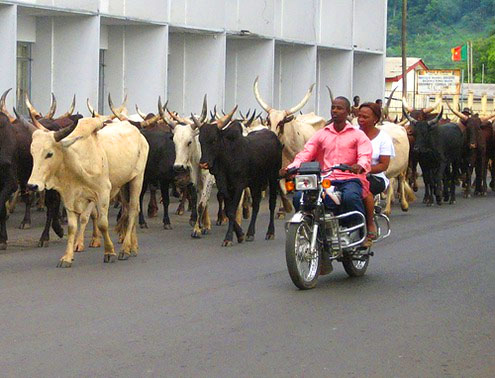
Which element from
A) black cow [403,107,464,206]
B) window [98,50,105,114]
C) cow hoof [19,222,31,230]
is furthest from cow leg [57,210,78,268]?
window [98,50,105,114]

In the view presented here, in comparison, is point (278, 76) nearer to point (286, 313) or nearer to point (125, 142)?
point (125, 142)

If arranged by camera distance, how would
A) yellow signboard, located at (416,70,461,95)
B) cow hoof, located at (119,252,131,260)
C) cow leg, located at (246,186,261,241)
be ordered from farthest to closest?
yellow signboard, located at (416,70,461,95), cow leg, located at (246,186,261,241), cow hoof, located at (119,252,131,260)

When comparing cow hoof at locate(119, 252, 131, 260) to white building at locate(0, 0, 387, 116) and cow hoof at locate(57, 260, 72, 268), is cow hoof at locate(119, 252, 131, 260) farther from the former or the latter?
white building at locate(0, 0, 387, 116)

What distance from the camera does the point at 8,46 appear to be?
2298 cm

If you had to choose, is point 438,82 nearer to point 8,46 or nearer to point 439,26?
point 8,46

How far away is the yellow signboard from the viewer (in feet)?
153

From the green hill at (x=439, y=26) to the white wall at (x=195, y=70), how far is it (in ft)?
239

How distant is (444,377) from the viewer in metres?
7.70

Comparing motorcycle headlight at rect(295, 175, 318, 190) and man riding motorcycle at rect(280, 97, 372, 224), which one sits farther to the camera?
man riding motorcycle at rect(280, 97, 372, 224)

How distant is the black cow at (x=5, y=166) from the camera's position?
15203 mm

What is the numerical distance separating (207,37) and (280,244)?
16284 mm

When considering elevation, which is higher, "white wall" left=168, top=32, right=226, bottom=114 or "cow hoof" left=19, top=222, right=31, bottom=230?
"white wall" left=168, top=32, right=226, bottom=114

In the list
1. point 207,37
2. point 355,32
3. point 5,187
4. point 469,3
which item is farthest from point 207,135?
point 469,3

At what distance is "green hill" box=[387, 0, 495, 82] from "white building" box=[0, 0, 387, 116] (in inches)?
2511
